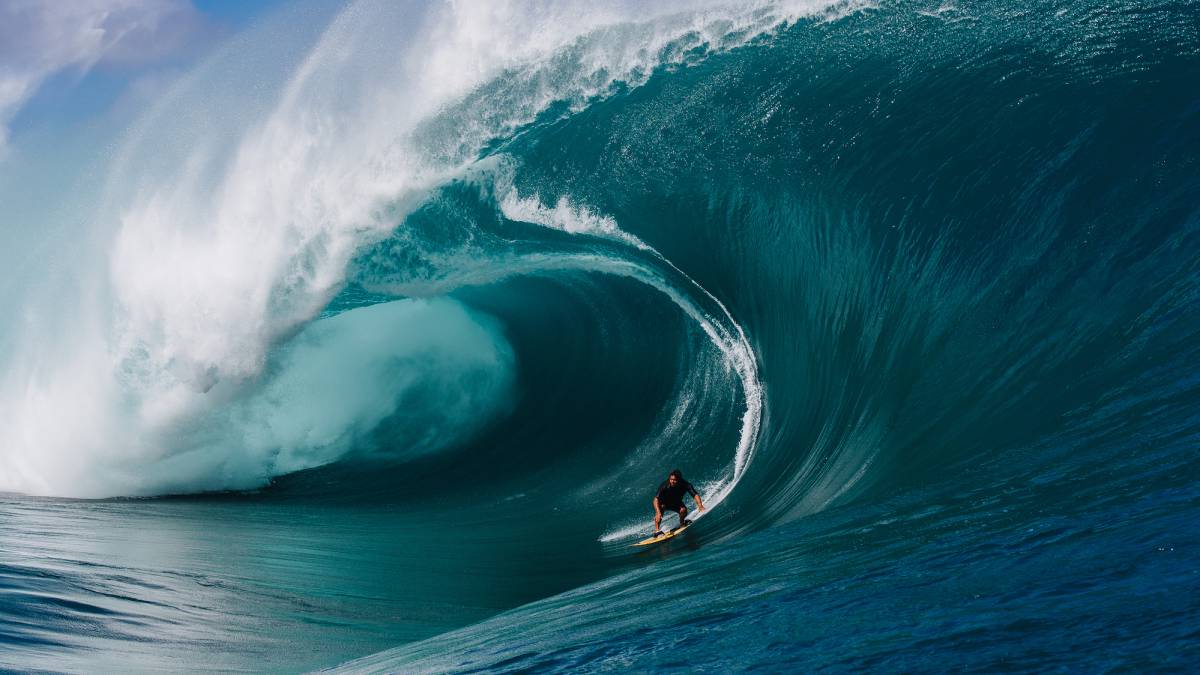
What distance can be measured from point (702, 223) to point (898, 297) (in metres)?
2.90

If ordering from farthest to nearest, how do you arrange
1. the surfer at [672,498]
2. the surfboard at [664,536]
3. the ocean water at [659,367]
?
the surfer at [672,498] < the surfboard at [664,536] < the ocean water at [659,367]

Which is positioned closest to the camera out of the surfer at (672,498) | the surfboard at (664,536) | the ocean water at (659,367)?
the ocean water at (659,367)

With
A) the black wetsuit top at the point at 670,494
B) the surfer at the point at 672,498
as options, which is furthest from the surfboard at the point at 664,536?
the black wetsuit top at the point at 670,494

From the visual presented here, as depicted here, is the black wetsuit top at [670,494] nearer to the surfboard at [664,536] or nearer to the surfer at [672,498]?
the surfer at [672,498]

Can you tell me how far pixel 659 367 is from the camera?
1253 centimetres

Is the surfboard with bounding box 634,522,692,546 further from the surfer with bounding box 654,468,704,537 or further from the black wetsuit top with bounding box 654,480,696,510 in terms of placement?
the black wetsuit top with bounding box 654,480,696,510

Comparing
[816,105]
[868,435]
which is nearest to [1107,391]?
[868,435]

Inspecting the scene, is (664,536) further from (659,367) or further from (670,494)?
(659,367)

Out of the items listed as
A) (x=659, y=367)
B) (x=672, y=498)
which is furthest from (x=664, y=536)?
(x=659, y=367)

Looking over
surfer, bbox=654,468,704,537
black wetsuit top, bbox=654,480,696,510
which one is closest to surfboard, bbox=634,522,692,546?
surfer, bbox=654,468,704,537

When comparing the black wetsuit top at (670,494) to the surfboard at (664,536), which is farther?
the black wetsuit top at (670,494)

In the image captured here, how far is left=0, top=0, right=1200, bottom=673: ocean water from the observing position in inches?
218

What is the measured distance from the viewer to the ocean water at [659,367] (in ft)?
18.2

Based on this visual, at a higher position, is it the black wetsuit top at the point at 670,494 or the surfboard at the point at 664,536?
the black wetsuit top at the point at 670,494
